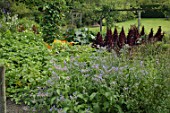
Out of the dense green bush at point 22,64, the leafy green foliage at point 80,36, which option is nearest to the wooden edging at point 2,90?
the dense green bush at point 22,64

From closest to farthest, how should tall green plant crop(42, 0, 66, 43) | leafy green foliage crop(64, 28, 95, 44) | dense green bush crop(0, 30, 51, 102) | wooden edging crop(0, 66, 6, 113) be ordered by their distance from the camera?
1. wooden edging crop(0, 66, 6, 113)
2. dense green bush crop(0, 30, 51, 102)
3. tall green plant crop(42, 0, 66, 43)
4. leafy green foliage crop(64, 28, 95, 44)

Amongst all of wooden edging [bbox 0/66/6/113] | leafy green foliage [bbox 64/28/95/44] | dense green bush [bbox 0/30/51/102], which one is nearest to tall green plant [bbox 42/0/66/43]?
leafy green foliage [bbox 64/28/95/44]

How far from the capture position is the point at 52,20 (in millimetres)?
6898

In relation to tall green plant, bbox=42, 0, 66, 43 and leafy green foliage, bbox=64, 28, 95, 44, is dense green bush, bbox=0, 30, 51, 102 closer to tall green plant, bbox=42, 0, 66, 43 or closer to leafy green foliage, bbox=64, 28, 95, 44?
tall green plant, bbox=42, 0, 66, 43

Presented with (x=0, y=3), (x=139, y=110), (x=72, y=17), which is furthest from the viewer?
(x=0, y=3)

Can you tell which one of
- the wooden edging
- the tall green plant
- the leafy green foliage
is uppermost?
the tall green plant

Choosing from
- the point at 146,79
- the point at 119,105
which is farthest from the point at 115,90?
the point at 146,79

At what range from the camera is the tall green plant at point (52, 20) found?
268 inches

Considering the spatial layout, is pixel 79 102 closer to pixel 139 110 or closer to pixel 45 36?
pixel 139 110

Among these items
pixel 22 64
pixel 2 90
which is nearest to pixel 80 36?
pixel 22 64

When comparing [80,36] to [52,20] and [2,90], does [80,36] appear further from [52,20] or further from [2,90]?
[2,90]

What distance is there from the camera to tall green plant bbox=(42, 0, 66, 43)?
6.81 meters

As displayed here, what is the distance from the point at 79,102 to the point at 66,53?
169 cm

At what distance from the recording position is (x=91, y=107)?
279 cm
